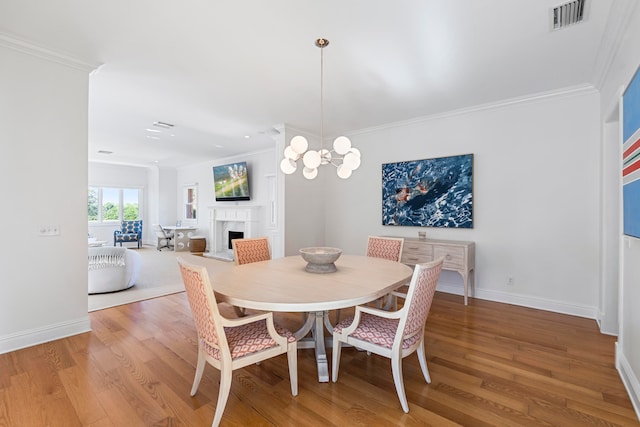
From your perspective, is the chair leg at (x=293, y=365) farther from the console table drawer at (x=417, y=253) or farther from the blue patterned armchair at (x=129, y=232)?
the blue patterned armchair at (x=129, y=232)

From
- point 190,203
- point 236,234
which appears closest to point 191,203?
point 190,203

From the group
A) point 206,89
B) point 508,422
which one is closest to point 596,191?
point 508,422

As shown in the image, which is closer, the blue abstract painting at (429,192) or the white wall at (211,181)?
the blue abstract painting at (429,192)

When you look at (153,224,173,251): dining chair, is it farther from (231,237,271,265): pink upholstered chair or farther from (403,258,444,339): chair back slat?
(403,258,444,339): chair back slat

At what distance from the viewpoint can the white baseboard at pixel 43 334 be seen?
2.57 metres

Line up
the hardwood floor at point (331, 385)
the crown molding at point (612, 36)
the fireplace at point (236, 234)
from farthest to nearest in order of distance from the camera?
the fireplace at point (236, 234) → the crown molding at point (612, 36) → the hardwood floor at point (331, 385)

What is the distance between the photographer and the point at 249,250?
132 inches

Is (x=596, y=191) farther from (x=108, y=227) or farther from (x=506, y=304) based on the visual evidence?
(x=108, y=227)

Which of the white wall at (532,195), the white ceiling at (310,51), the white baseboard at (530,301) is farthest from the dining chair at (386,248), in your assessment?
the white ceiling at (310,51)

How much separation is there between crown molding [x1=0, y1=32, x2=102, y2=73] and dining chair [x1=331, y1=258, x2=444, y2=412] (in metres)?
3.53

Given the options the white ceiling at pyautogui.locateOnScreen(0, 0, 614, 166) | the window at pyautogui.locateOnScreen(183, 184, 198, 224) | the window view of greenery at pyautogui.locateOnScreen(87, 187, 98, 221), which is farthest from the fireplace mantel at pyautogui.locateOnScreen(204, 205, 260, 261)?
the window view of greenery at pyautogui.locateOnScreen(87, 187, 98, 221)

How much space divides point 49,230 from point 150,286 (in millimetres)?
2218

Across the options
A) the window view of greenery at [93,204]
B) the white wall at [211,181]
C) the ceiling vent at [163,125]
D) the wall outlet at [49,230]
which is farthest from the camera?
the window view of greenery at [93,204]

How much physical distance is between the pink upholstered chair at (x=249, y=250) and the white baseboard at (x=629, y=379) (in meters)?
3.18
